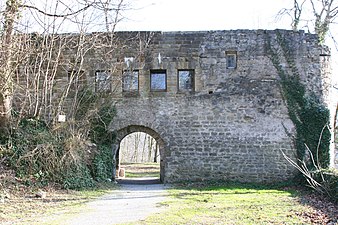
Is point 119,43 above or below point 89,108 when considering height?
above

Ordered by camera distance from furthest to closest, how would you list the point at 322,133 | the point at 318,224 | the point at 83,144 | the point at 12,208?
the point at 322,133
the point at 83,144
the point at 12,208
the point at 318,224

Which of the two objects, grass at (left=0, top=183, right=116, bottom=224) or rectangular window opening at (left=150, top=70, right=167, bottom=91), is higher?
rectangular window opening at (left=150, top=70, right=167, bottom=91)

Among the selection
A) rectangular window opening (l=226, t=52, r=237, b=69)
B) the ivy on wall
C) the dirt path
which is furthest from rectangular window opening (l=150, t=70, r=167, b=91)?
the dirt path

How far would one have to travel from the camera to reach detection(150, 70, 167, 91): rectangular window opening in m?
15.0

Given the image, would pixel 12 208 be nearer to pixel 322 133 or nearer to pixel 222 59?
pixel 222 59

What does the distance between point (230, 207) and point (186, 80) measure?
6.58 meters

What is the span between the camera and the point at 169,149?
1449cm

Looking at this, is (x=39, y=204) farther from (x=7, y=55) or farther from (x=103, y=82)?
(x=103, y=82)

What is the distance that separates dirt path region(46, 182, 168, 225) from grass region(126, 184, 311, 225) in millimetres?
363

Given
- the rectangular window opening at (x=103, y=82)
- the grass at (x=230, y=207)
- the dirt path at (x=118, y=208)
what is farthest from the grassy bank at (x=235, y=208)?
the rectangular window opening at (x=103, y=82)

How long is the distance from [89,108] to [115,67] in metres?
1.78

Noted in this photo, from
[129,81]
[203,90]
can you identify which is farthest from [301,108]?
[129,81]

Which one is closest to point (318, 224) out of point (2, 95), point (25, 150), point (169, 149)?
point (169, 149)

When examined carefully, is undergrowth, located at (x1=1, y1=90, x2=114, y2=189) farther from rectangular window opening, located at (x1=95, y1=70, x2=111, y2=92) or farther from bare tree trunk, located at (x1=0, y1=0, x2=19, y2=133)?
bare tree trunk, located at (x1=0, y1=0, x2=19, y2=133)
